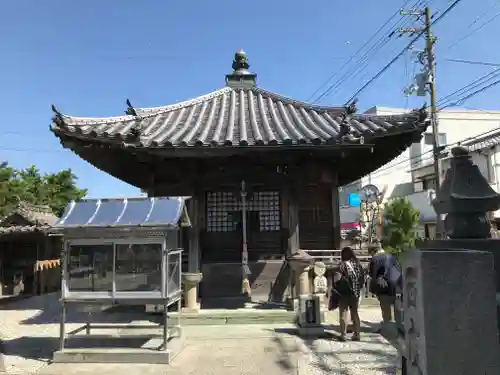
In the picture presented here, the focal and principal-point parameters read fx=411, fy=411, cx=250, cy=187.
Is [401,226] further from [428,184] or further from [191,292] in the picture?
[191,292]

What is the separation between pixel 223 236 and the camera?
1042 cm

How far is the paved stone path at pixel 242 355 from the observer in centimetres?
598

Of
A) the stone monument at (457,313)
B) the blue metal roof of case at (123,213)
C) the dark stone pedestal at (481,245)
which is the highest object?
the blue metal roof of case at (123,213)

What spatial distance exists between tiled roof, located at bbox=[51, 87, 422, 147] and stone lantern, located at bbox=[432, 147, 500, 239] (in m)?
4.62

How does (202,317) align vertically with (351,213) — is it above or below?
below

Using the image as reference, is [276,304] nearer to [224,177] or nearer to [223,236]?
[223,236]

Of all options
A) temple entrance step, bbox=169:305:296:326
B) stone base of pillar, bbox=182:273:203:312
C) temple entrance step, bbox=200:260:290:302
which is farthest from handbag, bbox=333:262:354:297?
stone base of pillar, bbox=182:273:203:312

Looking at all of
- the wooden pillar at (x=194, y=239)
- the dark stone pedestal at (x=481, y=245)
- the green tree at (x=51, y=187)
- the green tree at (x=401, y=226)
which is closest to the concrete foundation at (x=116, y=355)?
the wooden pillar at (x=194, y=239)

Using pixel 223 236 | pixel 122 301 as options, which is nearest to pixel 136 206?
pixel 122 301

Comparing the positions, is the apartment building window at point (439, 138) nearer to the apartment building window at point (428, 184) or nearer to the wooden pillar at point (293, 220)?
the apartment building window at point (428, 184)

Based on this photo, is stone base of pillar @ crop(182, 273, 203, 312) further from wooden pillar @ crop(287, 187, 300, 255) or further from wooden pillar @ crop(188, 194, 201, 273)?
wooden pillar @ crop(287, 187, 300, 255)

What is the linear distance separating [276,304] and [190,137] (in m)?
4.45

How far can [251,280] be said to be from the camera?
1008cm

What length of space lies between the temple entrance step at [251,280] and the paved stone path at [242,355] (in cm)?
143
